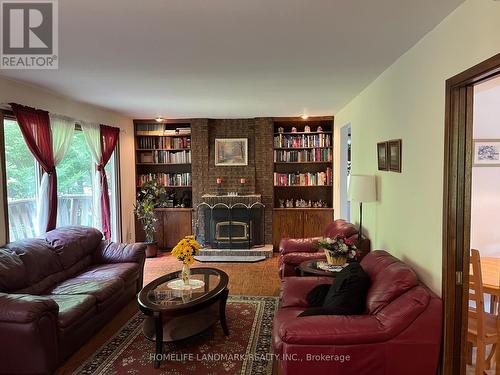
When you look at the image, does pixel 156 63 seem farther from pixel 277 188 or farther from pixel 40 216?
pixel 277 188

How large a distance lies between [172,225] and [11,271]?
387cm

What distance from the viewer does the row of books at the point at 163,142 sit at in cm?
697

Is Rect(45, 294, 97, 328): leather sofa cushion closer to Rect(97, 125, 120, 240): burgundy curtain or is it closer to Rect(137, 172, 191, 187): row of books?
Rect(97, 125, 120, 240): burgundy curtain

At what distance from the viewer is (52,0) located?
6.41 ft

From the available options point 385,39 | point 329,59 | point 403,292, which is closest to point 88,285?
point 403,292

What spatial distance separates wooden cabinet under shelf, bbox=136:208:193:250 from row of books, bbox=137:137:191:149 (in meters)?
1.23

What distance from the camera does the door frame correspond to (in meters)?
2.18

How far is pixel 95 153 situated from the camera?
5355 millimetres

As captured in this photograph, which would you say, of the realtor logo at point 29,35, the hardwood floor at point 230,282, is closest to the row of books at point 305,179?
the hardwood floor at point 230,282

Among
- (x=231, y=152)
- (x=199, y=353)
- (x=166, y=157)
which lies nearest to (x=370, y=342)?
(x=199, y=353)

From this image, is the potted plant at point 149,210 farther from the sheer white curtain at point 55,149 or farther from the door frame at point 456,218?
the door frame at point 456,218

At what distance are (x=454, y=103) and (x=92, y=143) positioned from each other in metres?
4.72

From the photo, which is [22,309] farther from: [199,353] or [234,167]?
[234,167]

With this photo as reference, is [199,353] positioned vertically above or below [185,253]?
below
